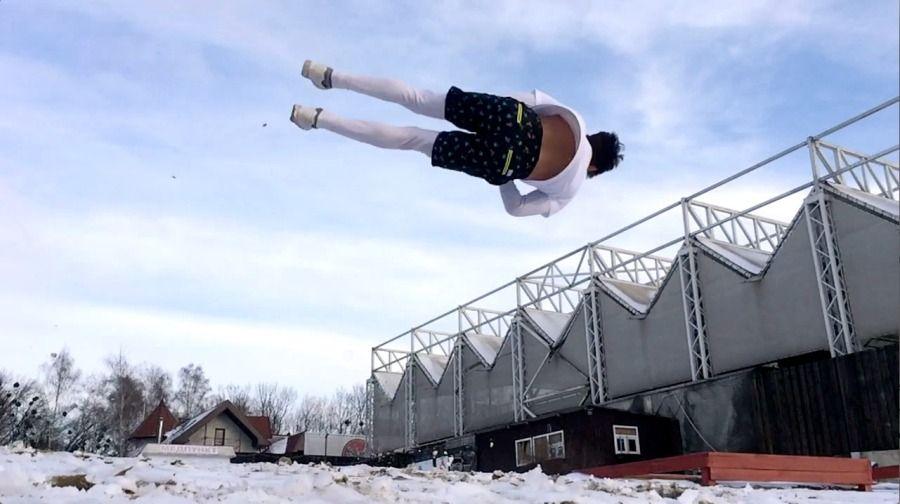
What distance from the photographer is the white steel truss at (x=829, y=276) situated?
39.1ft

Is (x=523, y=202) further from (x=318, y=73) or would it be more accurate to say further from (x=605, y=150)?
(x=318, y=73)

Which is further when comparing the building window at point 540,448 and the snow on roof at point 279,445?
the snow on roof at point 279,445

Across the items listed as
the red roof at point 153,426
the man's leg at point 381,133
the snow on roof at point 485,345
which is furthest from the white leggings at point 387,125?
the red roof at point 153,426

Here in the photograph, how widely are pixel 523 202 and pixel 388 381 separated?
2373 centimetres

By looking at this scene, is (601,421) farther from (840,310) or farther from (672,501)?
(672,501)

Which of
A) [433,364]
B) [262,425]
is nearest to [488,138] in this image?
[433,364]

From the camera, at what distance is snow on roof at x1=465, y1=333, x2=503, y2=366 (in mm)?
21297

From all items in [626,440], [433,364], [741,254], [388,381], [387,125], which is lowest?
[626,440]

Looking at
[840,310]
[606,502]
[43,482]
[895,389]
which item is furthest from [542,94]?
[840,310]

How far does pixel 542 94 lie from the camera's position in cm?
456

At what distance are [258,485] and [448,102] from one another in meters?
2.48

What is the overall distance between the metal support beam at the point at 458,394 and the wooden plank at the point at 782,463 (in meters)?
15.7

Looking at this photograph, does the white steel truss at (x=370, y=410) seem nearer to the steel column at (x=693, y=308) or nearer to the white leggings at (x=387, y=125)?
the steel column at (x=693, y=308)

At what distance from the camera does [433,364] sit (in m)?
25.0
